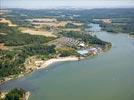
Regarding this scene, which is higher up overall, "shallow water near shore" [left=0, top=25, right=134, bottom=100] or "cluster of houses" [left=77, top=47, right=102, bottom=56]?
"cluster of houses" [left=77, top=47, right=102, bottom=56]

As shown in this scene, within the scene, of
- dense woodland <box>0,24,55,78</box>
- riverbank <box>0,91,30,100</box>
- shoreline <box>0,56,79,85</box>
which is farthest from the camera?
dense woodland <box>0,24,55,78</box>

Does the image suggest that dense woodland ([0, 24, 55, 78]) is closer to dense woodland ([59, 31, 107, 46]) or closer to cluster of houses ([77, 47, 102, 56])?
cluster of houses ([77, 47, 102, 56])

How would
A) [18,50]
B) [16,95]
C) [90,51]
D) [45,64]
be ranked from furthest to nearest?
[90,51], [18,50], [45,64], [16,95]

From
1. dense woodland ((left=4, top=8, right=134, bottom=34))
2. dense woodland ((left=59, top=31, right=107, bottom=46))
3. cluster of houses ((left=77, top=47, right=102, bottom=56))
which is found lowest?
dense woodland ((left=4, top=8, right=134, bottom=34))

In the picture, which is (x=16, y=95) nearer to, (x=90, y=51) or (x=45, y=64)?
(x=45, y=64)

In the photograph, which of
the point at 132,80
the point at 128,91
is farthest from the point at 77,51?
the point at 128,91

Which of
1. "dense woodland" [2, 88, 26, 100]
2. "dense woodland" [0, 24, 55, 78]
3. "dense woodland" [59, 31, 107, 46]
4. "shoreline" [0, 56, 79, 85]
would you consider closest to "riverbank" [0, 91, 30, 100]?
"dense woodland" [2, 88, 26, 100]

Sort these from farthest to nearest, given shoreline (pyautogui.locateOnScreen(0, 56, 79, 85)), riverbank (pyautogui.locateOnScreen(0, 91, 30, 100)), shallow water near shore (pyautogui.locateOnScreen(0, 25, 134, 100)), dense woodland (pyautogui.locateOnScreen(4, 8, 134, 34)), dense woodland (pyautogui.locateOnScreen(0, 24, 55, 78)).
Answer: dense woodland (pyautogui.locateOnScreen(4, 8, 134, 34))
dense woodland (pyautogui.locateOnScreen(0, 24, 55, 78))
shoreline (pyautogui.locateOnScreen(0, 56, 79, 85))
shallow water near shore (pyautogui.locateOnScreen(0, 25, 134, 100))
riverbank (pyautogui.locateOnScreen(0, 91, 30, 100))

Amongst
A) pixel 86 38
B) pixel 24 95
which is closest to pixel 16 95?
pixel 24 95

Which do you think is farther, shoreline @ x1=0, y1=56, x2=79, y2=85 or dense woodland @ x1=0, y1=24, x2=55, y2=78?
dense woodland @ x1=0, y1=24, x2=55, y2=78

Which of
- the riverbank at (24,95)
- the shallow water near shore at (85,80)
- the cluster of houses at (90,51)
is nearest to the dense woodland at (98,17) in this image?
the cluster of houses at (90,51)
